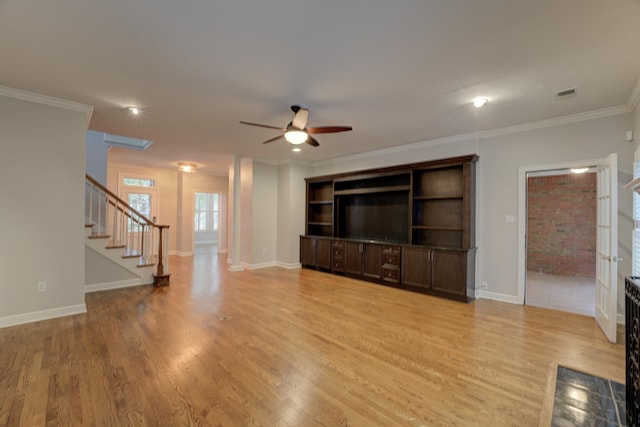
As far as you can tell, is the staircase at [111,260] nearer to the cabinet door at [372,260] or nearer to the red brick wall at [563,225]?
the cabinet door at [372,260]

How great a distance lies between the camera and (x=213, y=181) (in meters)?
9.67

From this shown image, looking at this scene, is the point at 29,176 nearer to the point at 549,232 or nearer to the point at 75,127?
the point at 75,127

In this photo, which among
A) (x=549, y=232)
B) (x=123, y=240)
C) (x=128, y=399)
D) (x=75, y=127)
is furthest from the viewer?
(x=549, y=232)

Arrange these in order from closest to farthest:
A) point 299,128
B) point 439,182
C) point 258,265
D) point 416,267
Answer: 1. point 299,128
2. point 416,267
3. point 439,182
4. point 258,265

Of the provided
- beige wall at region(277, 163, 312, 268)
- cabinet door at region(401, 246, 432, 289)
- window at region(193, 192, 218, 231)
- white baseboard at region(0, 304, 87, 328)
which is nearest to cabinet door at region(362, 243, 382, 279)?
cabinet door at region(401, 246, 432, 289)

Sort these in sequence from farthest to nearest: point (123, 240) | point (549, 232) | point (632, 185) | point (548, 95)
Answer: point (549, 232)
point (123, 240)
point (548, 95)
point (632, 185)

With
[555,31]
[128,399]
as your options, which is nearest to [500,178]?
[555,31]

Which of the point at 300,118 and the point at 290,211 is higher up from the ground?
the point at 300,118

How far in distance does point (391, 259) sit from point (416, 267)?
0.51 meters

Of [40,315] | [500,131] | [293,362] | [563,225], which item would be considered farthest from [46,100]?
[563,225]

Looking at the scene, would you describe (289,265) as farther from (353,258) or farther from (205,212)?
(205,212)

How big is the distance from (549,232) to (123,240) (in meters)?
9.35

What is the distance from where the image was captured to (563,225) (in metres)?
6.41

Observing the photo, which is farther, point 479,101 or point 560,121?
point 560,121
